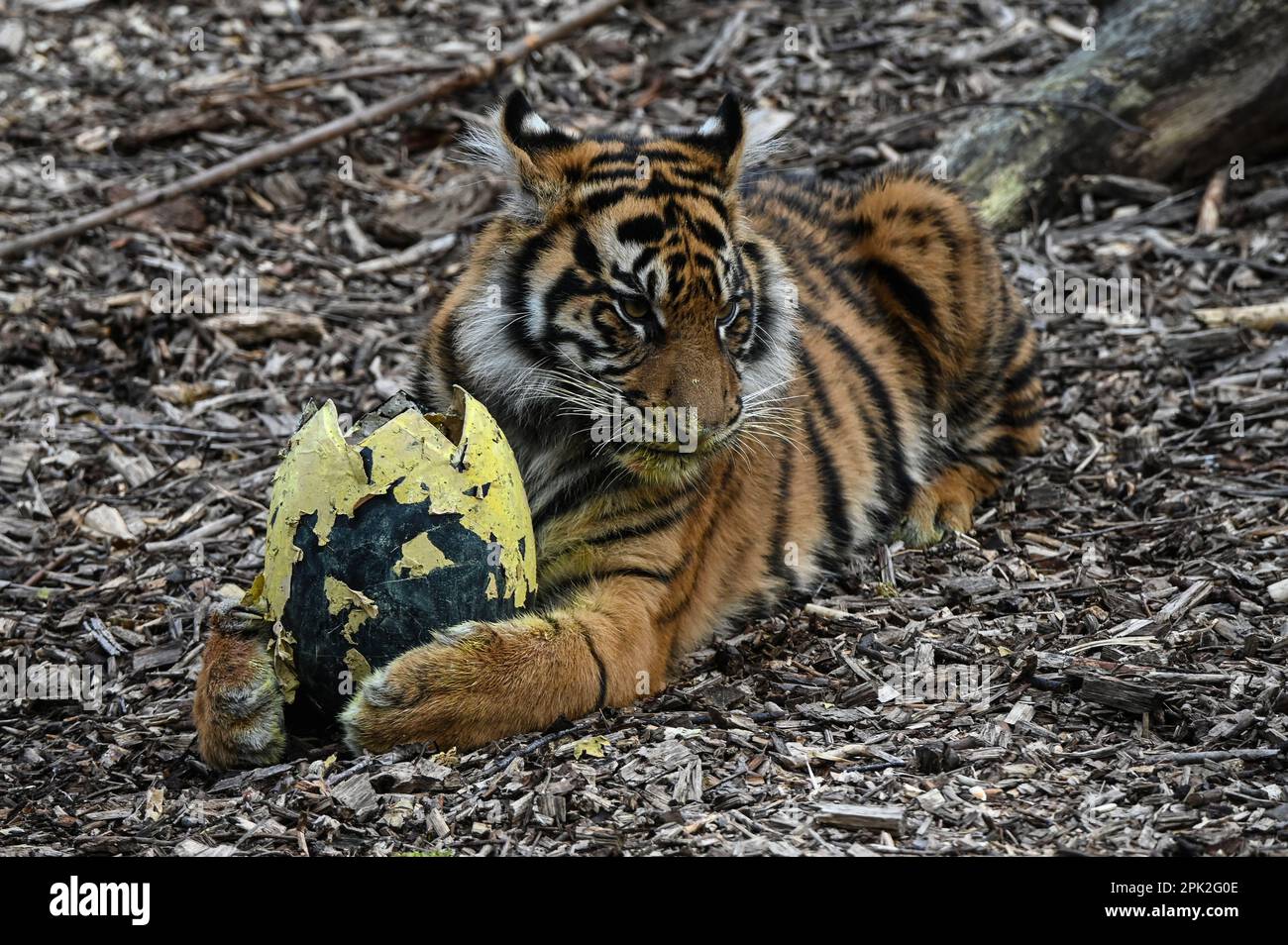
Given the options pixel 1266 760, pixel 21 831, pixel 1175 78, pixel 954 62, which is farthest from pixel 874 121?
pixel 21 831

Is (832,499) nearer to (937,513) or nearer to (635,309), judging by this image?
(937,513)

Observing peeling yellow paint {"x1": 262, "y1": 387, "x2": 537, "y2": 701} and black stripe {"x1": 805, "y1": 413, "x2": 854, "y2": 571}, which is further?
black stripe {"x1": 805, "y1": 413, "x2": 854, "y2": 571}

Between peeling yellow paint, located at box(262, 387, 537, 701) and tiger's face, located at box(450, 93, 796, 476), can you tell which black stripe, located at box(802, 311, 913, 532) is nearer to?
tiger's face, located at box(450, 93, 796, 476)

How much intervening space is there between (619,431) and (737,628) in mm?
1114

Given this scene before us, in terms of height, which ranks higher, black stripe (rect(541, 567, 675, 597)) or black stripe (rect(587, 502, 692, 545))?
black stripe (rect(587, 502, 692, 545))

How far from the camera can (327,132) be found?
768cm

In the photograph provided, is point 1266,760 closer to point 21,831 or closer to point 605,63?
point 21,831

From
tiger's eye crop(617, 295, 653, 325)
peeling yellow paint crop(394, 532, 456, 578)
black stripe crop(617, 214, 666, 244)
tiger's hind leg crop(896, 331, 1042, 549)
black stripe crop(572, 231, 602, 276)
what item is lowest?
peeling yellow paint crop(394, 532, 456, 578)

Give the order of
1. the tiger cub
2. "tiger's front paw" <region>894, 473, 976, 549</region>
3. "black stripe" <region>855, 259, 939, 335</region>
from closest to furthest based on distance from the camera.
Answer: the tiger cub, "tiger's front paw" <region>894, 473, 976, 549</region>, "black stripe" <region>855, 259, 939, 335</region>

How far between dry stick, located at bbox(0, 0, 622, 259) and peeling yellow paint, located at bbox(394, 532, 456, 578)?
156 inches

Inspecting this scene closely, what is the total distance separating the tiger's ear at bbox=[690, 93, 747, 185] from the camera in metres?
4.75

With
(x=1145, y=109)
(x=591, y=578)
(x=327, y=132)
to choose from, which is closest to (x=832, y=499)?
(x=591, y=578)

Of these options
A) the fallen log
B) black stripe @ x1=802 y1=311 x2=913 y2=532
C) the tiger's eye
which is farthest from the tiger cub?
the fallen log

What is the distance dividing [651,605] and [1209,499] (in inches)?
91.8
